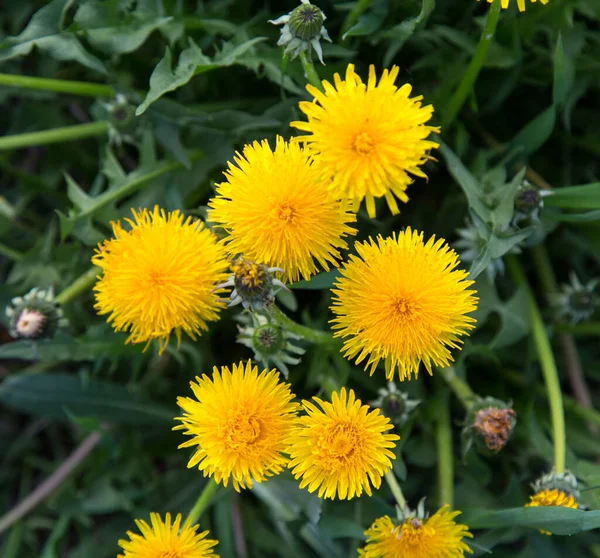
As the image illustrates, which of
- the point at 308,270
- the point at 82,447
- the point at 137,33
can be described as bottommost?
the point at 82,447

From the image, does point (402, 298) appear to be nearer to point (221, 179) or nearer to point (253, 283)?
point (253, 283)

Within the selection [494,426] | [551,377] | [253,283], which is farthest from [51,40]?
[551,377]

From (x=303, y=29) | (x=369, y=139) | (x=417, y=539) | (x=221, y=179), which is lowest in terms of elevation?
(x=417, y=539)

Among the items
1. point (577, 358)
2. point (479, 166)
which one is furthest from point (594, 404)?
point (479, 166)

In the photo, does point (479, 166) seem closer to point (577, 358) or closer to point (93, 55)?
point (577, 358)

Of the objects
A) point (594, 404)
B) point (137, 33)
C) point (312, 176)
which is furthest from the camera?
point (594, 404)

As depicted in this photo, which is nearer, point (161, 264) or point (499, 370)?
point (161, 264)

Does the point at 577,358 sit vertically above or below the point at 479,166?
below

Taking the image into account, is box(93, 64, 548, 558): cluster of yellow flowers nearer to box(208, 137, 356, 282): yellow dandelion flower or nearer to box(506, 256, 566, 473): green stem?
box(208, 137, 356, 282): yellow dandelion flower
